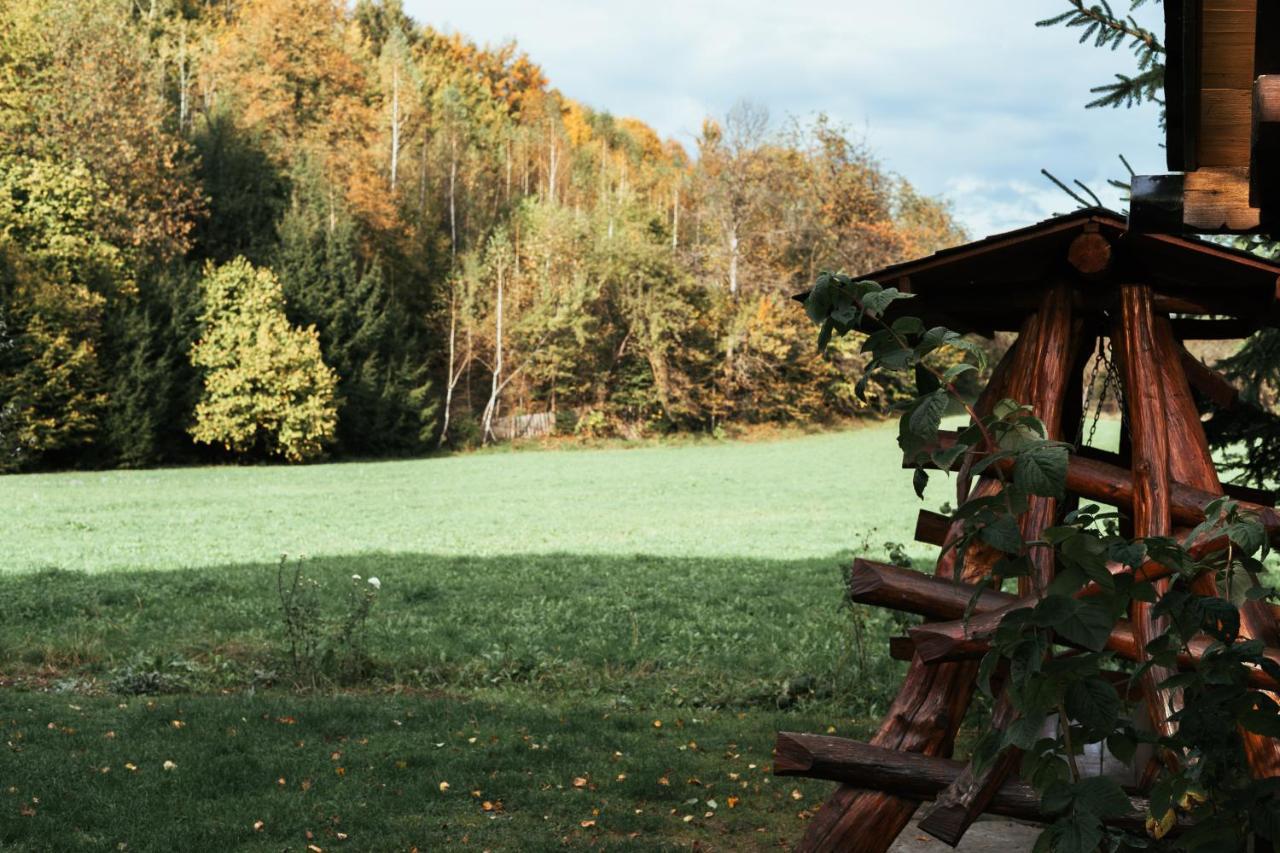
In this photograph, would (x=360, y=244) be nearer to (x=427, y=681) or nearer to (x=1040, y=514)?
(x=427, y=681)

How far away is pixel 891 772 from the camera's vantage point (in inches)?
152

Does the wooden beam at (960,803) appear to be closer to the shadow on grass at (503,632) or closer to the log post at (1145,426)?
the log post at (1145,426)

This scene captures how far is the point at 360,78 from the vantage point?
44938mm

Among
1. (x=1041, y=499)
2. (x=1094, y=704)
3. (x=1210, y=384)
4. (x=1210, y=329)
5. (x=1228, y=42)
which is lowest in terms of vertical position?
(x=1094, y=704)

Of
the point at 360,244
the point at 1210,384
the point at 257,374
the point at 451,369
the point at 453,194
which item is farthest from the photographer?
the point at 453,194

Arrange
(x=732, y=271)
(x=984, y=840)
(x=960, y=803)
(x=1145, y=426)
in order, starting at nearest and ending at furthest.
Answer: (x=960, y=803) → (x=1145, y=426) → (x=984, y=840) → (x=732, y=271)

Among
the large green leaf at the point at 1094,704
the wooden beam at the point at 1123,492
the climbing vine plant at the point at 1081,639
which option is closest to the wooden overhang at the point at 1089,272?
the wooden beam at the point at 1123,492

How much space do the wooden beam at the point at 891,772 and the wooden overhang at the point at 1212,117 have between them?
180cm

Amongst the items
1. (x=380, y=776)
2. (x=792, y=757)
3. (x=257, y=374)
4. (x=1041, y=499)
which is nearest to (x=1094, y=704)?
(x=792, y=757)

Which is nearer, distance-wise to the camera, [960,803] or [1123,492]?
[960,803]

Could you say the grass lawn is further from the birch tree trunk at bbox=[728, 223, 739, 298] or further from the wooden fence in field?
the birch tree trunk at bbox=[728, 223, 739, 298]

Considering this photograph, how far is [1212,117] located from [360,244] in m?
40.8

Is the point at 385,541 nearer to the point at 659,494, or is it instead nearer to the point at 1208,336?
the point at 659,494

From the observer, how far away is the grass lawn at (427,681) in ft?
18.7
